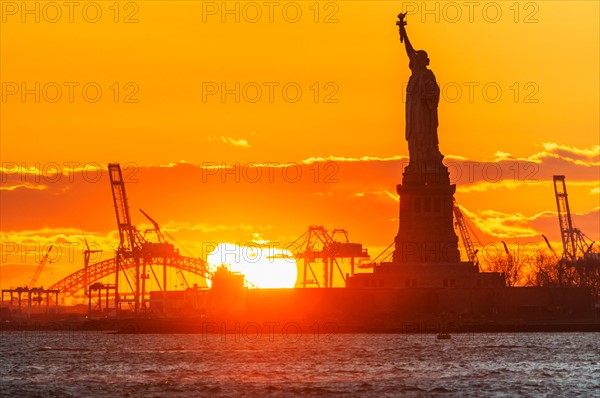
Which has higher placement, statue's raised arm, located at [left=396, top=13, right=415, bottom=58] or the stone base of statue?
statue's raised arm, located at [left=396, top=13, right=415, bottom=58]

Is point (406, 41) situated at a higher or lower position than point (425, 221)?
higher

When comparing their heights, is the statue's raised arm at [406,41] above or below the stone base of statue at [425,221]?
above

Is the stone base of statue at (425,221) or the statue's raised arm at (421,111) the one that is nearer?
the stone base of statue at (425,221)

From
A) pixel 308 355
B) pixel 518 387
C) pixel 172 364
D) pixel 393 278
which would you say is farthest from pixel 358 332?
pixel 518 387

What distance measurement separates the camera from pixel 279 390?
106 meters

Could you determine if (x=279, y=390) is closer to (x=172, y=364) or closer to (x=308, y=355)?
(x=172, y=364)

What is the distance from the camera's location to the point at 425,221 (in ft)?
580

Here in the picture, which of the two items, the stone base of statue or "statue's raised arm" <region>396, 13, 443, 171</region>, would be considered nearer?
the stone base of statue

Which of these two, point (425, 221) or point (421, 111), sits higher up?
point (421, 111)

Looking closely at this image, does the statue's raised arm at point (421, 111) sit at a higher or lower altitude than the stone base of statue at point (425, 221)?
higher

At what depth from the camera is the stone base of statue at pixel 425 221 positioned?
581 feet

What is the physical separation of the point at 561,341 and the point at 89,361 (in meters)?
47.4

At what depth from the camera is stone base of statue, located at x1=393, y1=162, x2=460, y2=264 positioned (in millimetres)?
177000

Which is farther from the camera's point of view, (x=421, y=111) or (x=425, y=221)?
(x=421, y=111)
